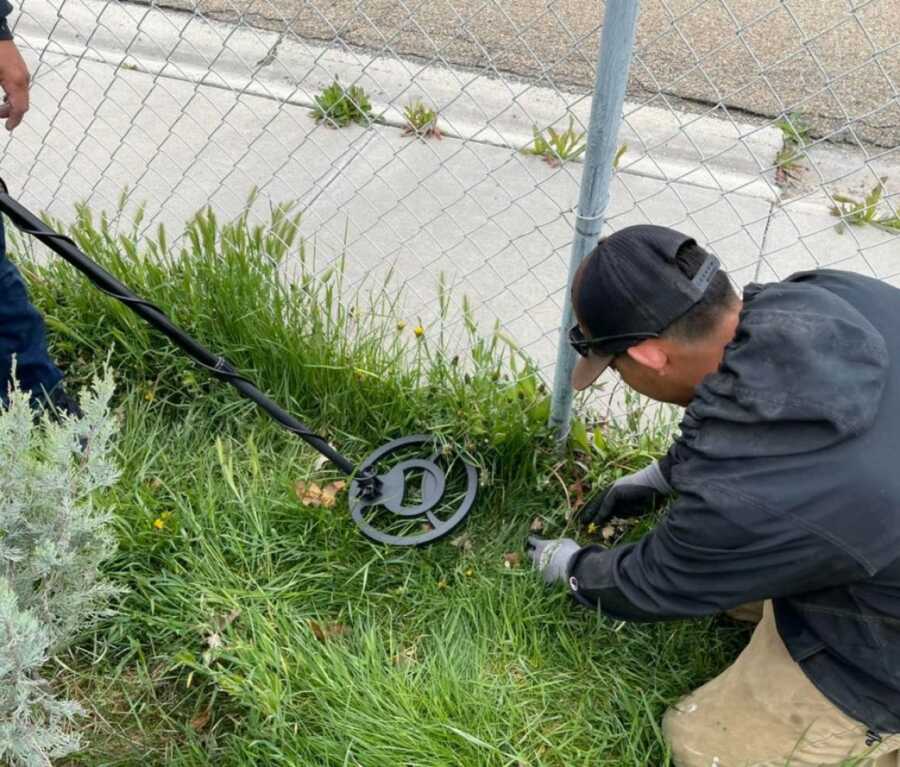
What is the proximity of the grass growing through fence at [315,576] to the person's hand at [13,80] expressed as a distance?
0.55m

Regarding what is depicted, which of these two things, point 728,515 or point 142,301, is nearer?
point 728,515

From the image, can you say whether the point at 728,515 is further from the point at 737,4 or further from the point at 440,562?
the point at 737,4

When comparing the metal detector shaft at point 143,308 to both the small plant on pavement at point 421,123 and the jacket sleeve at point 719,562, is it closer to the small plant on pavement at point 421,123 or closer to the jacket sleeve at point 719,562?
the jacket sleeve at point 719,562

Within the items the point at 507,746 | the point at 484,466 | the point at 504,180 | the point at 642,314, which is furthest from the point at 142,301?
the point at 504,180

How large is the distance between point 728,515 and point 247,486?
1.40 metres

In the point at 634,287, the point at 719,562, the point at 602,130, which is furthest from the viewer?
the point at 602,130

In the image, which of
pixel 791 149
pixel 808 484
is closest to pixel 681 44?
pixel 791 149

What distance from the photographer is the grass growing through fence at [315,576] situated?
2055mm

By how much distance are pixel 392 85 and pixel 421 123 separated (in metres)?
0.54

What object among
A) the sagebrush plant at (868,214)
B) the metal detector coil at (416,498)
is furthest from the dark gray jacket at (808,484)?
the sagebrush plant at (868,214)

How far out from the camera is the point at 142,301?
2170 millimetres

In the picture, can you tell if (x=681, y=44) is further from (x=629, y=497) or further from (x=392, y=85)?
(x=629, y=497)

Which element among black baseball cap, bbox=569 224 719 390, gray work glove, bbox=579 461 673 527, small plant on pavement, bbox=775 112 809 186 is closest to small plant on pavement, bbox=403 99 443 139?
small plant on pavement, bbox=775 112 809 186

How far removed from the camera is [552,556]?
2270 mm
